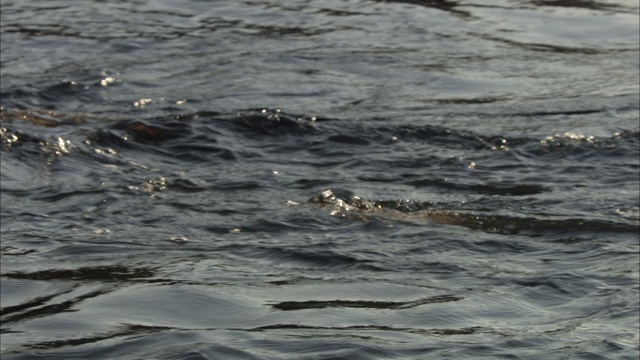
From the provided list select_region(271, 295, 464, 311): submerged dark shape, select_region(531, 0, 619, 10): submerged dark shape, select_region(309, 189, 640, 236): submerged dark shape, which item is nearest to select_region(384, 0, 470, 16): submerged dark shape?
select_region(531, 0, 619, 10): submerged dark shape

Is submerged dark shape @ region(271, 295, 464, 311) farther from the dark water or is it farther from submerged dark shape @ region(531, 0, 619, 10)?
submerged dark shape @ region(531, 0, 619, 10)

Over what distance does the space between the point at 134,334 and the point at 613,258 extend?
275 cm

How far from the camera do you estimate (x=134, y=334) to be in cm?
456

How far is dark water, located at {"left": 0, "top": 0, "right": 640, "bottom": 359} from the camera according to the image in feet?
16.2

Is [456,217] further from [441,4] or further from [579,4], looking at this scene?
[579,4]

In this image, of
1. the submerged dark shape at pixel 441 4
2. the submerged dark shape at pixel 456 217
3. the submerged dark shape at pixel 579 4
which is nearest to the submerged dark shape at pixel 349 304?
the submerged dark shape at pixel 456 217

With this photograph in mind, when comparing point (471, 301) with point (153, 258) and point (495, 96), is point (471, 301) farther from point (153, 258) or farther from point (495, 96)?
point (495, 96)

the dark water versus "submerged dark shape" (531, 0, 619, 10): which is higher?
"submerged dark shape" (531, 0, 619, 10)

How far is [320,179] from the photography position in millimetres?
8070

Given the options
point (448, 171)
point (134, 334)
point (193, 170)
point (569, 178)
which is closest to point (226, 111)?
point (193, 170)

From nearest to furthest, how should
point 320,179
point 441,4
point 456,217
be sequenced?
point 456,217 < point 320,179 < point 441,4

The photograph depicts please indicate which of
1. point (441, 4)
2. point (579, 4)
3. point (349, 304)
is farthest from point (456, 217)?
point (579, 4)

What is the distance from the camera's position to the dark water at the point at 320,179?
493cm

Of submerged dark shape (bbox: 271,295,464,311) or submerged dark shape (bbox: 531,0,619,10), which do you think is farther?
submerged dark shape (bbox: 531,0,619,10)
